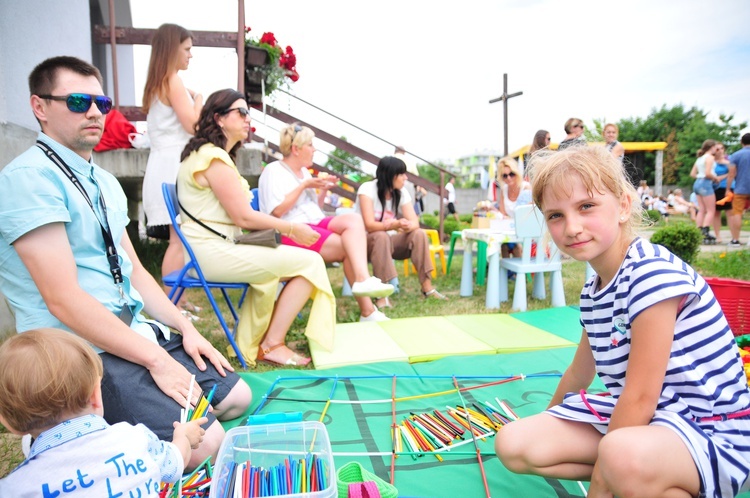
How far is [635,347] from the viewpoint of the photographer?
1307mm

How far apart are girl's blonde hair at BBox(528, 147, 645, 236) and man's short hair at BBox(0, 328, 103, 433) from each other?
1341 millimetres

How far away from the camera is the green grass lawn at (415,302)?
317 cm

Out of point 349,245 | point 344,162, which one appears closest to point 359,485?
point 349,245

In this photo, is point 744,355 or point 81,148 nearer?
point 81,148

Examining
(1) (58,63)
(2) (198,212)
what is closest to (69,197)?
(1) (58,63)

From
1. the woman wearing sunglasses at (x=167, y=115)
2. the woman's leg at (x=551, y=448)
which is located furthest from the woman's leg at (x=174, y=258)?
the woman's leg at (x=551, y=448)

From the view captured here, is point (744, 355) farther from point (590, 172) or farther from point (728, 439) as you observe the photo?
point (590, 172)

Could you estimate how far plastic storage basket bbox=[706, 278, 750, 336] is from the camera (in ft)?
10.7

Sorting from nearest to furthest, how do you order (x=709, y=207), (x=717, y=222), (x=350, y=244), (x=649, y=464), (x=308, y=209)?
(x=649, y=464)
(x=350, y=244)
(x=308, y=209)
(x=709, y=207)
(x=717, y=222)

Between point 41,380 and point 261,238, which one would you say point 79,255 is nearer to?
point 41,380

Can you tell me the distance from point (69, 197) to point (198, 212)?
1.38 metres

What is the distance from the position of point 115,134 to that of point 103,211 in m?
3.19

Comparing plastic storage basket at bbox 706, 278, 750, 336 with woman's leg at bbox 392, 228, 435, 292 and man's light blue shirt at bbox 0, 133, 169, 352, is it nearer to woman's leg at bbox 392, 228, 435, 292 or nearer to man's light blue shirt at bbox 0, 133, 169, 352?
woman's leg at bbox 392, 228, 435, 292

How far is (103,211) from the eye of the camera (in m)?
1.78
